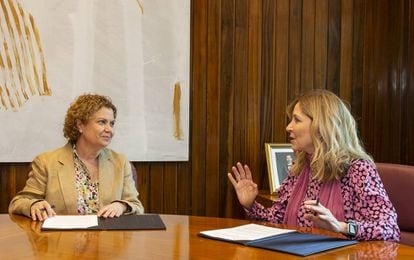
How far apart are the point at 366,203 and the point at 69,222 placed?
1.14 m

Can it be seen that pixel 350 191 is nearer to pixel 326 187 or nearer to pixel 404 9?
pixel 326 187

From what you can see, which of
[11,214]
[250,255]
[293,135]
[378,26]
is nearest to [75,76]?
[11,214]

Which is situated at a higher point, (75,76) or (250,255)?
(75,76)

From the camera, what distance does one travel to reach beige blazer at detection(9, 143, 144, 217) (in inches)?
95.0

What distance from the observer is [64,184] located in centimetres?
245

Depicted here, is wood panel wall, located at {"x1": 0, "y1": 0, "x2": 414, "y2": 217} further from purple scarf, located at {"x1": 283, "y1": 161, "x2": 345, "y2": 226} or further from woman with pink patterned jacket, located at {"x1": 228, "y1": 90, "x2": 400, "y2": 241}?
purple scarf, located at {"x1": 283, "y1": 161, "x2": 345, "y2": 226}

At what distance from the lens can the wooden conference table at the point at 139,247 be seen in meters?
1.56

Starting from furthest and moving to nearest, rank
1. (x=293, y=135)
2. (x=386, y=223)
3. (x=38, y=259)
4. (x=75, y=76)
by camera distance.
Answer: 1. (x=75, y=76)
2. (x=293, y=135)
3. (x=386, y=223)
4. (x=38, y=259)

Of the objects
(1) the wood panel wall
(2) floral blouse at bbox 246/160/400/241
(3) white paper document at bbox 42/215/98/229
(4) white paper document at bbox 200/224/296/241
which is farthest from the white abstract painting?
(4) white paper document at bbox 200/224/296/241

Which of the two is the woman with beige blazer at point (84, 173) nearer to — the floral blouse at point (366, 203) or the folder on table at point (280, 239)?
the folder on table at point (280, 239)

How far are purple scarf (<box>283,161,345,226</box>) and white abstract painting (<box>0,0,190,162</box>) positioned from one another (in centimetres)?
105

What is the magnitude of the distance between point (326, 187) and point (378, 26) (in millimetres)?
1995

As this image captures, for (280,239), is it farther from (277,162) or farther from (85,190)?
(277,162)

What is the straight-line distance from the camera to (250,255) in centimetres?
157
